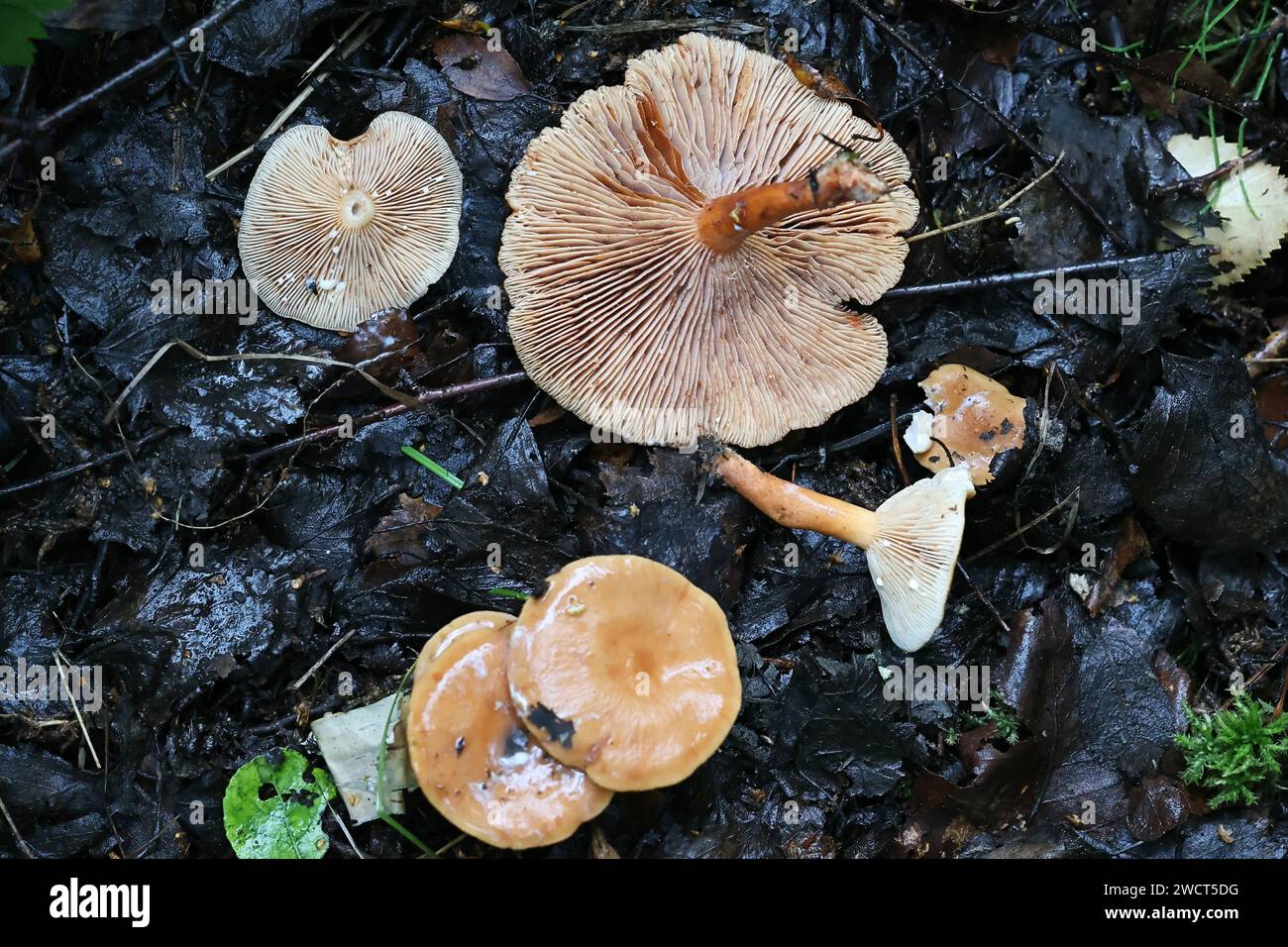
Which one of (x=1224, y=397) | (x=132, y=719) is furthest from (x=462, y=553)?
(x=1224, y=397)

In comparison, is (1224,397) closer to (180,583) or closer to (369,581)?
(369,581)

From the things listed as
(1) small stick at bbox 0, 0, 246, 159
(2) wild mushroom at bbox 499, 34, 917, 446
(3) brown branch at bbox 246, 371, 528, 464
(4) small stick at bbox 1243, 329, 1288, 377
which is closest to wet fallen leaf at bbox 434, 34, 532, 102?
(2) wild mushroom at bbox 499, 34, 917, 446

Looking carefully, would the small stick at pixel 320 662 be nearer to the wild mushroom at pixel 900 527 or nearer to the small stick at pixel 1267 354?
the wild mushroom at pixel 900 527

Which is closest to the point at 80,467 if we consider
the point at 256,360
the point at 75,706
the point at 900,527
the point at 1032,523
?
the point at 256,360

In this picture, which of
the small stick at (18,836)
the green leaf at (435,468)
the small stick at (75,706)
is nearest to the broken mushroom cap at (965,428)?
the green leaf at (435,468)

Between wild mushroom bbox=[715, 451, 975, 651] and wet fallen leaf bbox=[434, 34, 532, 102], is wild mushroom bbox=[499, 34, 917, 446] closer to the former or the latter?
wild mushroom bbox=[715, 451, 975, 651]
